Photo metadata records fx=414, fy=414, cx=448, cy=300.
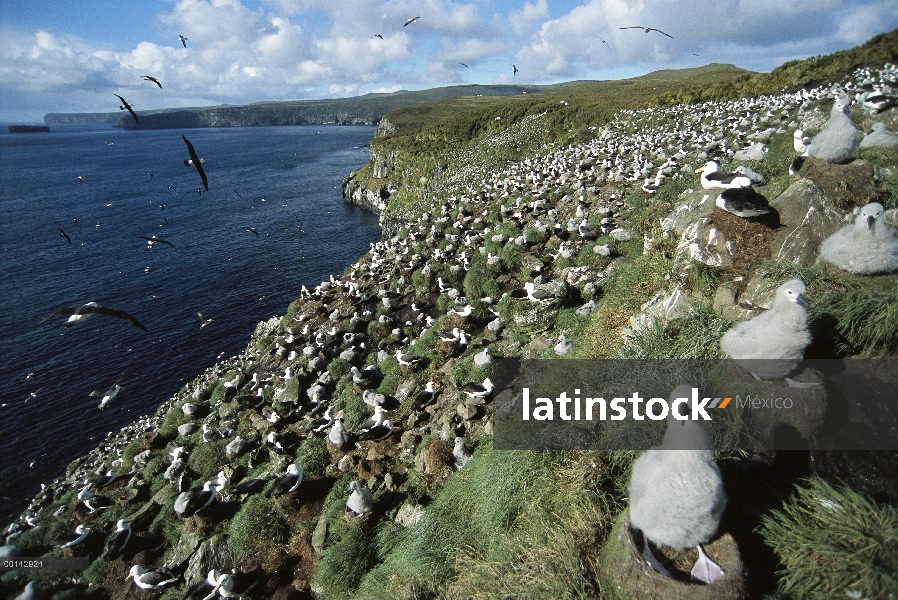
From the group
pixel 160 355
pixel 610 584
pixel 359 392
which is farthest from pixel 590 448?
pixel 160 355

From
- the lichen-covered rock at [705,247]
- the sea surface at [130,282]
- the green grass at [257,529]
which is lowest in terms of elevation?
the sea surface at [130,282]

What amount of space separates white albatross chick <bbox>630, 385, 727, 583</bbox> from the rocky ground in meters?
0.22

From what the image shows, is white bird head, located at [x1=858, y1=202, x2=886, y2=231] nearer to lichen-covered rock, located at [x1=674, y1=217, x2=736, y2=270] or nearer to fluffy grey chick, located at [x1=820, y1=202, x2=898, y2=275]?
fluffy grey chick, located at [x1=820, y1=202, x2=898, y2=275]

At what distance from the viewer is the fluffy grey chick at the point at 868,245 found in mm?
4910

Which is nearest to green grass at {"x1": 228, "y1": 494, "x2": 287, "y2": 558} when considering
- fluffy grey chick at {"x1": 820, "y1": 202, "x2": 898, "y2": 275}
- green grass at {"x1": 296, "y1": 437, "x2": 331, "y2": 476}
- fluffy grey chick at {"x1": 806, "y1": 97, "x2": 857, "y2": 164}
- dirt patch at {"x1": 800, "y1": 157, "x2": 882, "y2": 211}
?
green grass at {"x1": 296, "y1": 437, "x2": 331, "y2": 476}

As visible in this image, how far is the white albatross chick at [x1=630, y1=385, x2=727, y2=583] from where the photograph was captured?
3.25 m

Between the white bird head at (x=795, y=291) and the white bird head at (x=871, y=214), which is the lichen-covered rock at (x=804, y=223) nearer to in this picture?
the white bird head at (x=871, y=214)

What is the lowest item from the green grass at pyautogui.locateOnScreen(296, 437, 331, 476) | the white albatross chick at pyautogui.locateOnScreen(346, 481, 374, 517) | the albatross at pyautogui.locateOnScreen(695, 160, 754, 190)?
the green grass at pyautogui.locateOnScreen(296, 437, 331, 476)

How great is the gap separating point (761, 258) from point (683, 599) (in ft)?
16.5

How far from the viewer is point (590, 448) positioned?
5.04 meters

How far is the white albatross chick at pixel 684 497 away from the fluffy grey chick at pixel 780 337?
1.41 m

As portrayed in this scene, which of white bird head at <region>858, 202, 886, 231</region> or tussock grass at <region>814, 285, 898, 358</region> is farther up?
white bird head at <region>858, 202, 886, 231</region>

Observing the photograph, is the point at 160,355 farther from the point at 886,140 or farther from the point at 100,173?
the point at 100,173

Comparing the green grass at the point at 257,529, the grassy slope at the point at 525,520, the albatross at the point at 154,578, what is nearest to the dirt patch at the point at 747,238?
the grassy slope at the point at 525,520
